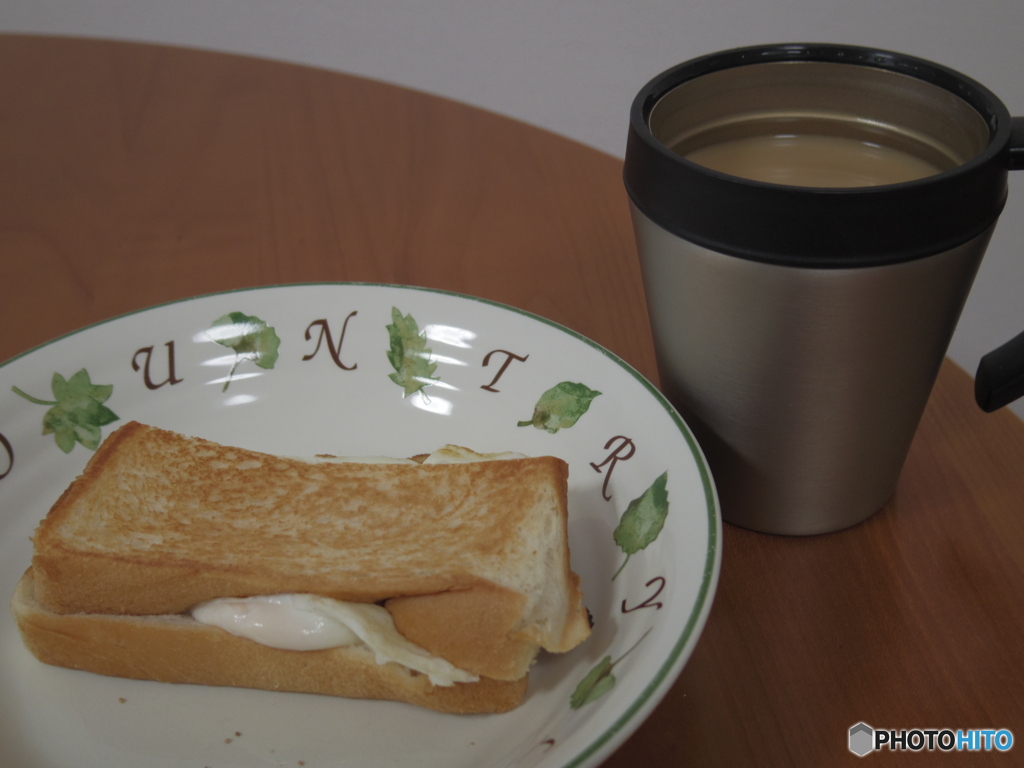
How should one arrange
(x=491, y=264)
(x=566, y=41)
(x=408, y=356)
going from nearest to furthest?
(x=408, y=356) → (x=491, y=264) → (x=566, y=41)

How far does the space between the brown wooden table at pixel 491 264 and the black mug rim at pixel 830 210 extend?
338 mm

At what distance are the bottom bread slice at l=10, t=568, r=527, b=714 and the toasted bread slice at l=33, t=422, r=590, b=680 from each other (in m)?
0.02

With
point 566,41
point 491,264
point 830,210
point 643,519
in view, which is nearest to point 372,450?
point 643,519

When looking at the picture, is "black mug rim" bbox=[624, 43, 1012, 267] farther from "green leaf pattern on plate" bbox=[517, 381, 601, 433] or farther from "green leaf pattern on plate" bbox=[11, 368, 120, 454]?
"green leaf pattern on plate" bbox=[11, 368, 120, 454]

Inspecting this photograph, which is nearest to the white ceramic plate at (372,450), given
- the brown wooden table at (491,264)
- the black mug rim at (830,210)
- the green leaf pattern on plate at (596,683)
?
the green leaf pattern on plate at (596,683)

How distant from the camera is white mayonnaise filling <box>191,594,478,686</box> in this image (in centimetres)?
72

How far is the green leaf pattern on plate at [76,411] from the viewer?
39.8 inches

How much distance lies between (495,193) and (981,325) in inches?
79.9

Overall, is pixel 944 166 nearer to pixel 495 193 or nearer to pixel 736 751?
pixel 736 751

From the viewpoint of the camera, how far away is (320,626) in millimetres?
757

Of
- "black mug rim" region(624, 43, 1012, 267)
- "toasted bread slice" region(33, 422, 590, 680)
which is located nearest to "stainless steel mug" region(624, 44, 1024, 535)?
"black mug rim" region(624, 43, 1012, 267)

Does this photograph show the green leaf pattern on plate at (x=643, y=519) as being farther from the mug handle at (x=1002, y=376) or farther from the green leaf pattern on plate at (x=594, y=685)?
the mug handle at (x=1002, y=376)

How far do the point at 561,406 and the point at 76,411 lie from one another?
22.6 inches

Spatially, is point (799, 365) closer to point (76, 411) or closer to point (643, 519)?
point (643, 519)
